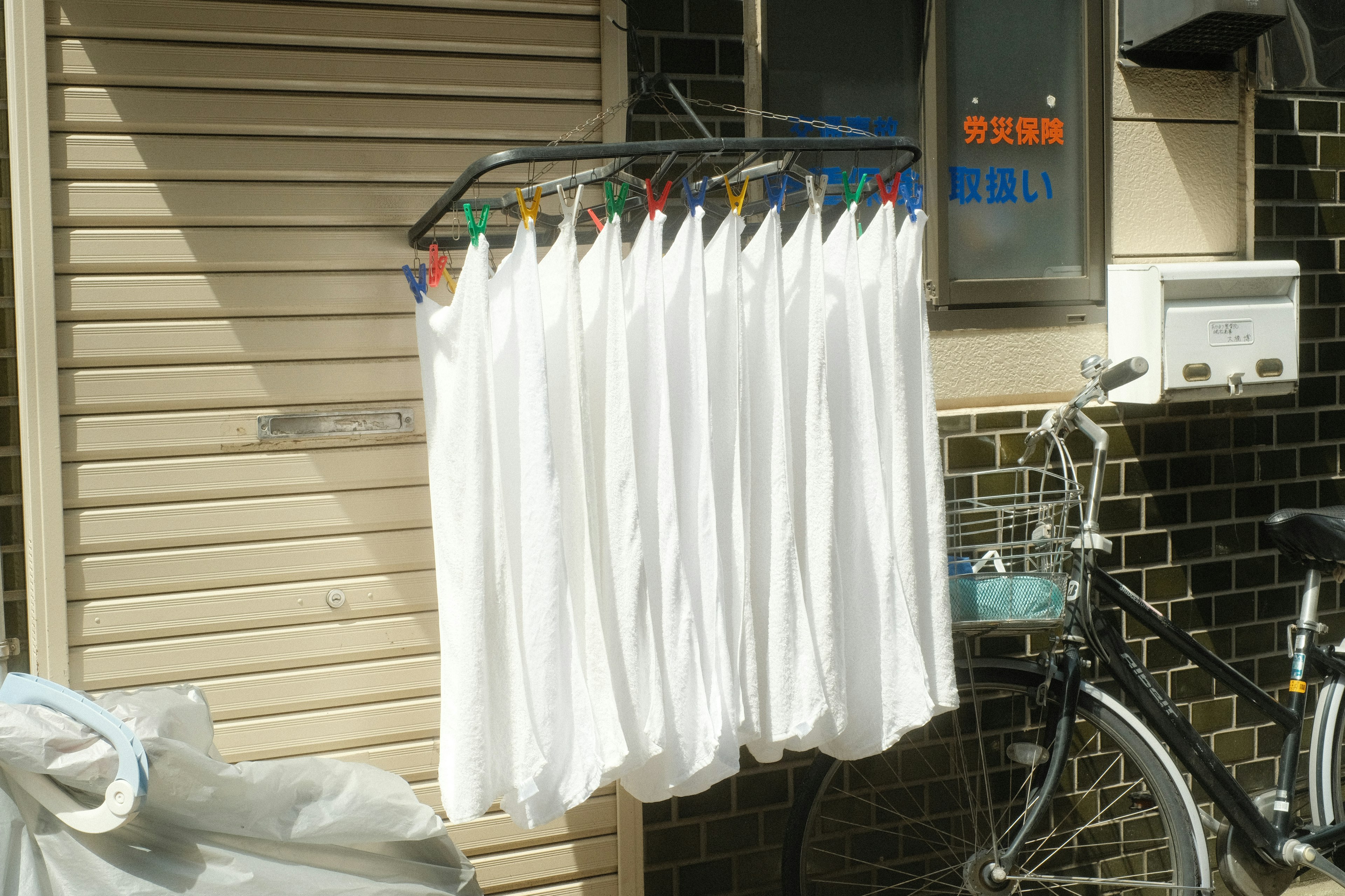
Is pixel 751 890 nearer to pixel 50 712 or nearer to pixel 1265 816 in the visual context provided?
pixel 1265 816

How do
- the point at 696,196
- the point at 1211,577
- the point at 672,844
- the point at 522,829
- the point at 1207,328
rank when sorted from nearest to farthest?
the point at 696,196, the point at 522,829, the point at 672,844, the point at 1207,328, the point at 1211,577

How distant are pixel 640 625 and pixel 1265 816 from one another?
235 cm

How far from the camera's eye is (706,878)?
348 centimetres

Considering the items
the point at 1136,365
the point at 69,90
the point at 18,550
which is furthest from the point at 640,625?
the point at 69,90

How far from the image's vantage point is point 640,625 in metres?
2.25

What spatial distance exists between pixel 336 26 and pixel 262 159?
44 centimetres

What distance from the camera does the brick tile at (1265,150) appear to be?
13.1 feet

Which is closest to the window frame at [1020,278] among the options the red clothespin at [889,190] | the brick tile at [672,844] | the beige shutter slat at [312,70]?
the red clothespin at [889,190]

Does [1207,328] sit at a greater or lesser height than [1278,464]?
greater

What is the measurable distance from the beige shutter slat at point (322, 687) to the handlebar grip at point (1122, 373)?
2133 millimetres

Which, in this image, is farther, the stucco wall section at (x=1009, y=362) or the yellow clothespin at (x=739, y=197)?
the stucco wall section at (x=1009, y=362)

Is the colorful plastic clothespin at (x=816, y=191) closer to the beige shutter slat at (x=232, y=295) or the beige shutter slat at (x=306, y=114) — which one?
the beige shutter slat at (x=306, y=114)

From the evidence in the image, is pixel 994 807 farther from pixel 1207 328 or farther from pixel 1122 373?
pixel 1207 328

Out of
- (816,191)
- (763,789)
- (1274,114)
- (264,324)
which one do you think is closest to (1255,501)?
(1274,114)
